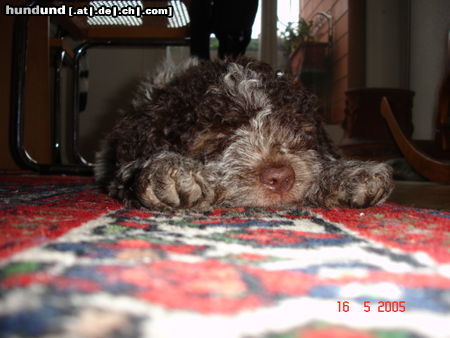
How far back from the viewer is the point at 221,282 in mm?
725

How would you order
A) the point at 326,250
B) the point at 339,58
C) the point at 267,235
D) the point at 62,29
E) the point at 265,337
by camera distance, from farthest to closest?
→ the point at 339,58
the point at 62,29
the point at 267,235
the point at 326,250
the point at 265,337

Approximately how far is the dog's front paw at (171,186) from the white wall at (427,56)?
21.9 ft

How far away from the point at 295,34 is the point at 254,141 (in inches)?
358

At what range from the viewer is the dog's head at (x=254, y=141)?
1.80 m

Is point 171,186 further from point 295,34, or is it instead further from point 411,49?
point 295,34

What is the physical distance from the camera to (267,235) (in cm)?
113

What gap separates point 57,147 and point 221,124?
11.3 feet

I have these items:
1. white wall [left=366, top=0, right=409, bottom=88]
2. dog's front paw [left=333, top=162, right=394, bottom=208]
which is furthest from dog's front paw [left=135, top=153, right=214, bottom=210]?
white wall [left=366, top=0, right=409, bottom=88]

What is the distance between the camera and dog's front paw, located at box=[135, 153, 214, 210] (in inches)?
64.1

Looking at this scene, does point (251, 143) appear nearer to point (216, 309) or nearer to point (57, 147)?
point (216, 309)

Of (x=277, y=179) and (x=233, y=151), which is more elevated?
(x=233, y=151)

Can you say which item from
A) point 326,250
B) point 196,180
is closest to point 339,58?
point 196,180
